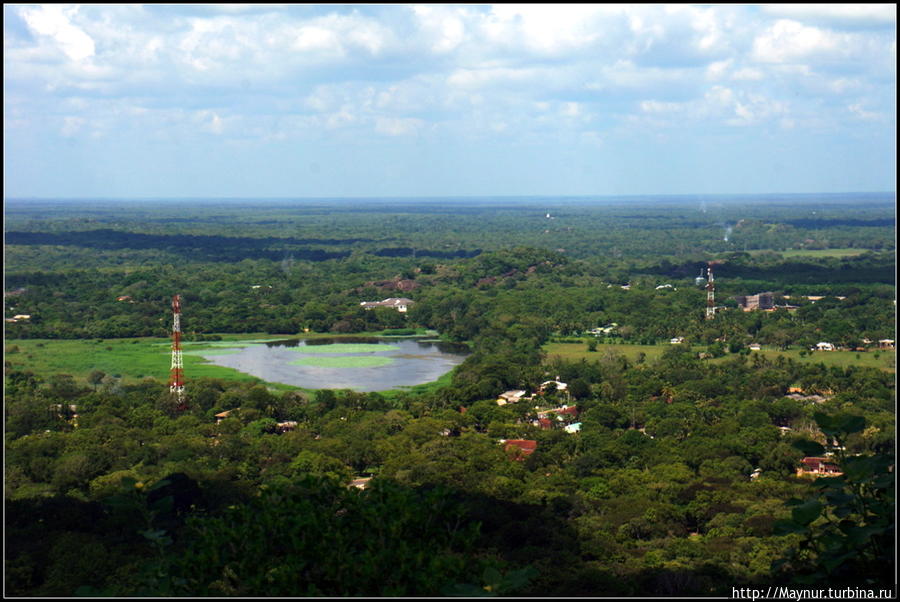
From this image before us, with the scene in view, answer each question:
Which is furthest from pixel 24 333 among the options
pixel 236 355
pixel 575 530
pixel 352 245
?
pixel 352 245

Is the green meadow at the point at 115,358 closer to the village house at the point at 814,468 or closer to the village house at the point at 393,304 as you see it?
the village house at the point at 393,304

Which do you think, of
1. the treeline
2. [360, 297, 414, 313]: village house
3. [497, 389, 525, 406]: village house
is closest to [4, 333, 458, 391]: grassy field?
the treeline

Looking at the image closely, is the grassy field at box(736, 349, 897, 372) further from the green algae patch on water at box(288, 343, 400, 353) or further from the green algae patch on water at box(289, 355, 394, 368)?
the green algae patch on water at box(288, 343, 400, 353)

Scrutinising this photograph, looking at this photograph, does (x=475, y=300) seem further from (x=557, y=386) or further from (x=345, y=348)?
(x=557, y=386)

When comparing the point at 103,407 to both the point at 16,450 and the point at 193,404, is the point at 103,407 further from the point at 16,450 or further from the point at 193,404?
the point at 16,450

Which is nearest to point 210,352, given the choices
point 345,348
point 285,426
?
point 345,348
